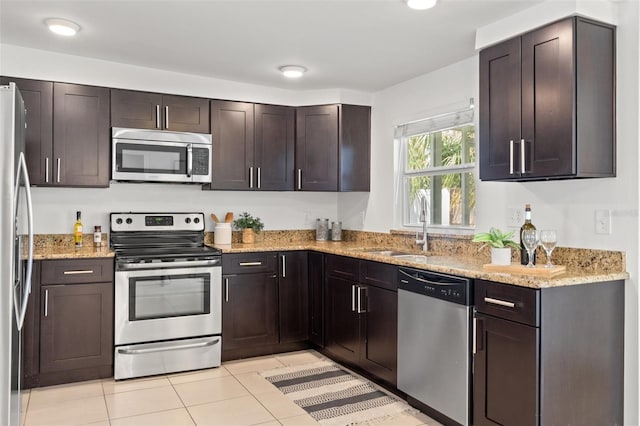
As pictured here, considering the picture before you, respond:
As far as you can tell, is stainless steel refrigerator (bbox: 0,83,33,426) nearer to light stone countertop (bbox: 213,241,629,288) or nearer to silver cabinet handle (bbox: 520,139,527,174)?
light stone countertop (bbox: 213,241,629,288)

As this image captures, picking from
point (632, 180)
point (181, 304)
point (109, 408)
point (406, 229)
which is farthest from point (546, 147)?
point (109, 408)

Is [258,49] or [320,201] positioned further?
[320,201]

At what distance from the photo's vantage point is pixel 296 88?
4.50 m

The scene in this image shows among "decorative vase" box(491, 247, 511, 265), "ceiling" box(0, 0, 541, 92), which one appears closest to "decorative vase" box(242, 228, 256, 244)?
"ceiling" box(0, 0, 541, 92)

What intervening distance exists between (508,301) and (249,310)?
226 cm

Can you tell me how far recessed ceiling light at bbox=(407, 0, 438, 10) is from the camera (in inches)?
102

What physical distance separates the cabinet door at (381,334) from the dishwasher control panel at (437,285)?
18 centimetres

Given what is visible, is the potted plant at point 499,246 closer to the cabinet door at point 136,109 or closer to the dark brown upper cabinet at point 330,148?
the dark brown upper cabinet at point 330,148

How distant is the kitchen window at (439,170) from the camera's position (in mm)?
3613

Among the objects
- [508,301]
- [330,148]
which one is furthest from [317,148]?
[508,301]

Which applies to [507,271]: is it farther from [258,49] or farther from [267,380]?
[258,49]

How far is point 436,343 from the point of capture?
111 inches

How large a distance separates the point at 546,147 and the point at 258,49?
2.00 m

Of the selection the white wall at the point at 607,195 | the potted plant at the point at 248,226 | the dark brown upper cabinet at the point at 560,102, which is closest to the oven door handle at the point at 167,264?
the potted plant at the point at 248,226
